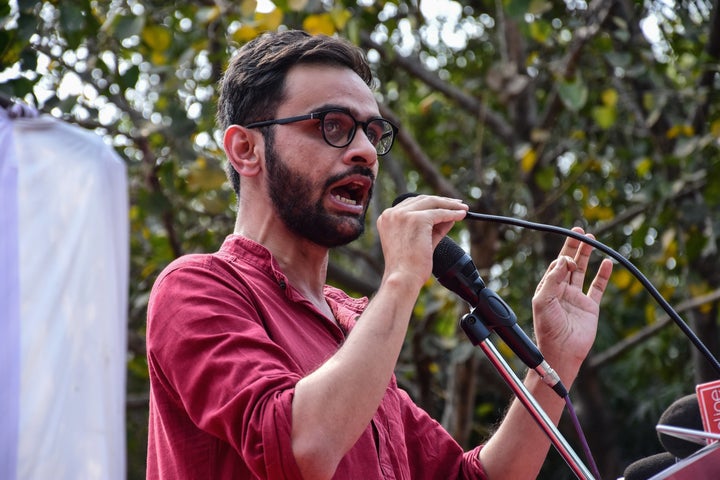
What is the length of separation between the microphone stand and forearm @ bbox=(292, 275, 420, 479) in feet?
0.59

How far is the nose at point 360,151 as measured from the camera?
6.86ft

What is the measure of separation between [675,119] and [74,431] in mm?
4822

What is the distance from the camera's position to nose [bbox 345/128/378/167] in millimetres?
2092

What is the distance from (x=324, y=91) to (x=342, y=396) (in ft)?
2.62

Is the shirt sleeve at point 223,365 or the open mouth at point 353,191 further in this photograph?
the open mouth at point 353,191

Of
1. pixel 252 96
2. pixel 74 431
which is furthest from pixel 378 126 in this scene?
pixel 74 431

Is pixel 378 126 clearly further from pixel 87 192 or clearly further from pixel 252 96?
pixel 87 192

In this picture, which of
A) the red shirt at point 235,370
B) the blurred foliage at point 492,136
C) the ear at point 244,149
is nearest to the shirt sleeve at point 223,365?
the red shirt at point 235,370

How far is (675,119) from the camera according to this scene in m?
5.56

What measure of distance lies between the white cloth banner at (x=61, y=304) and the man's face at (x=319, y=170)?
667 mm

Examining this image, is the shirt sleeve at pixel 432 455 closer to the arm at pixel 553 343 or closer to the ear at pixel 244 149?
the arm at pixel 553 343

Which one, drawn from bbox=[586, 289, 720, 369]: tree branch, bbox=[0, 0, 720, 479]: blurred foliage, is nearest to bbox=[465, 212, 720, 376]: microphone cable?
bbox=[0, 0, 720, 479]: blurred foliage

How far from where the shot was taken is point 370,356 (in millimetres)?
1708

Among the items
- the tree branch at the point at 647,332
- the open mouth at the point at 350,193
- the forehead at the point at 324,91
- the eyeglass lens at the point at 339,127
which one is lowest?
the tree branch at the point at 647,332
